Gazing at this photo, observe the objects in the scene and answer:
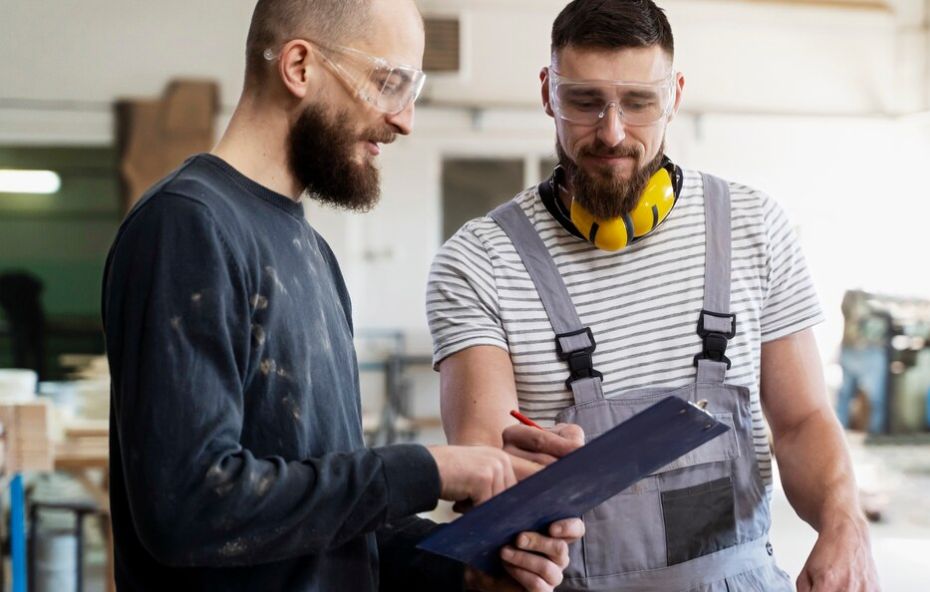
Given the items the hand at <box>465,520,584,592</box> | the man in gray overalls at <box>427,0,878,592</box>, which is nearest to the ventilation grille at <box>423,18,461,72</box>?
the man in gray overalls at <box>427,0,878,592</box>

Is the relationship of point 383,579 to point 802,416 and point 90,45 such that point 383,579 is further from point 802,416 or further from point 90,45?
point 90,45

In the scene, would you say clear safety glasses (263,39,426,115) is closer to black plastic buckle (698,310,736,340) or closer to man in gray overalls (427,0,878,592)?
man in gray overalls (427,0,878,592)

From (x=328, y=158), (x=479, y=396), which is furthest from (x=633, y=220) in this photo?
(x=328, y=158)

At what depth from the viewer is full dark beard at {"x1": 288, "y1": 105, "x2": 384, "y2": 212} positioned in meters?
1.28

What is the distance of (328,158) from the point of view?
1.29 metres

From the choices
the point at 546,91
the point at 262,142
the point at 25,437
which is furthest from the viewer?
the point at 25,437

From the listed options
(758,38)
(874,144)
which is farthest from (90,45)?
(874,144)

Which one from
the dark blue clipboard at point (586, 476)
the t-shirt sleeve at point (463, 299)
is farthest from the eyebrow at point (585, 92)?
the dark blue clipboard at point (586, 476)

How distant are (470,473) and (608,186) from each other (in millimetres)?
685

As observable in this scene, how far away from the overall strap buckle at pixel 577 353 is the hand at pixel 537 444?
0.22 metres

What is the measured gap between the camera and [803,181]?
8.44 m

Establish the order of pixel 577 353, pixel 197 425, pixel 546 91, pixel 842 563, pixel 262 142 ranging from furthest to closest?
pixel 546 91, pixel 577 353, pixel 842 563, pixel 262 142, pixel 197 425

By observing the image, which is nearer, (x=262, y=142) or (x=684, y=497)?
(x=262, y=142)

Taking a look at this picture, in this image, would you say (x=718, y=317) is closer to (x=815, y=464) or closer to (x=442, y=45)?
(x=815, y=464)
